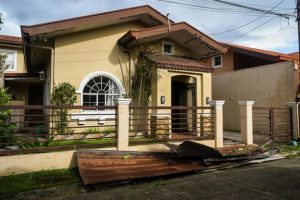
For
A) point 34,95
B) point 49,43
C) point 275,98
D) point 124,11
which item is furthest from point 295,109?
point 34,95

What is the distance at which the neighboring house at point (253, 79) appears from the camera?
13492 millimetres

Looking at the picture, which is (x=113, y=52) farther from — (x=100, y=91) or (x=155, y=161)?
(x=155, y=161)

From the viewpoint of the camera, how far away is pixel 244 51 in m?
17.0

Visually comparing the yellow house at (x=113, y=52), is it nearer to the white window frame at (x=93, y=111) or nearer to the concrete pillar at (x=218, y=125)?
the white window frame at (x=93, y=111)

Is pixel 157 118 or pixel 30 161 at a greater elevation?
pixel 157 118

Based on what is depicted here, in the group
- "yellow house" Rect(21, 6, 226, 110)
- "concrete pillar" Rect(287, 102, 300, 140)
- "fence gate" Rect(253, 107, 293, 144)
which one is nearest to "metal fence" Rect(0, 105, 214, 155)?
"yellow house" Rect(21, 6, 226, 110)

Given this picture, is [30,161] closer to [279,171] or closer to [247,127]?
[279,171]

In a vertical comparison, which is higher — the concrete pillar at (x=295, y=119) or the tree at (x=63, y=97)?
the tree at (x=63, y=97)

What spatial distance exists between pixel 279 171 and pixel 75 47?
27.6 ft

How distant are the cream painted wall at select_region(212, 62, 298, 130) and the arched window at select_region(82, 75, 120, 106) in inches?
309

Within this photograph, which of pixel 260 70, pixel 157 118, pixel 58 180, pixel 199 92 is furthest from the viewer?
pixel 260 70

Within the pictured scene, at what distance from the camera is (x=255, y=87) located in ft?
49.9

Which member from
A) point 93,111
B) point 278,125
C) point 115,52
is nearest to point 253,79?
point 278,125

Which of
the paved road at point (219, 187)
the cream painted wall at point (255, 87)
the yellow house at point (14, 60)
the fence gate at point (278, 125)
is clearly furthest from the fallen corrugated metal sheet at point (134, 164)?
the yellow house at point (14, 60)
